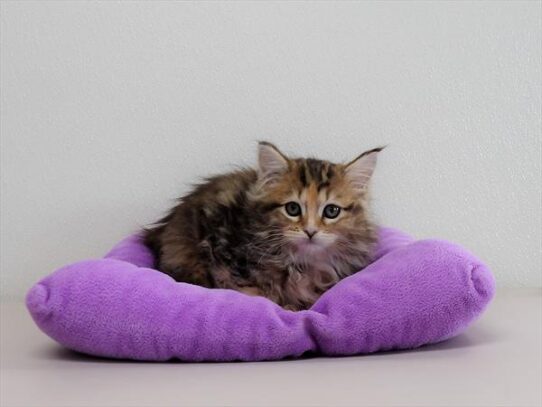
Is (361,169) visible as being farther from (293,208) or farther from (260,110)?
A: (260,110)

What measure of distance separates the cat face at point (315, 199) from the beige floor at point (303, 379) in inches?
18.1

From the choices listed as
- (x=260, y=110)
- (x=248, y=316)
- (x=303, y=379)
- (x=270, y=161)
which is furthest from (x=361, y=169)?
(x=303, y=379)

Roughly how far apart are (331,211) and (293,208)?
0.11 metres

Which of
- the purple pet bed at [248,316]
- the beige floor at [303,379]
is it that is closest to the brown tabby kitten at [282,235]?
the purple pet bed at [248,316]

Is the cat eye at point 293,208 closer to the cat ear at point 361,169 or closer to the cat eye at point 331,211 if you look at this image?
the cat eye at point 331,211

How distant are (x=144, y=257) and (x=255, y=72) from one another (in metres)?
0.80

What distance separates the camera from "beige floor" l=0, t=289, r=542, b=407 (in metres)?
1.15

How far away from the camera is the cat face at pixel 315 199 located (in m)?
1.84

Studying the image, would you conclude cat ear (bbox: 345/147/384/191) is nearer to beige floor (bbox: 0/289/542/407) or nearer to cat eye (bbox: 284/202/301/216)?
cat eye (bbox: 284/202/301/216)

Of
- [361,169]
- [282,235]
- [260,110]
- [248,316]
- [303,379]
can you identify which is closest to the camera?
[303,379]

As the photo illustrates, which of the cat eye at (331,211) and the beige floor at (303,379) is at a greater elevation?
the cat eye at (331,211)

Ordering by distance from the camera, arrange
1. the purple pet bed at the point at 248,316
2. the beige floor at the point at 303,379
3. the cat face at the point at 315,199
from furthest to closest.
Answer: the cat face at the point at 315,199 < the purple pet bed at the point at 248,316 < the beige floor at the point at 303,379

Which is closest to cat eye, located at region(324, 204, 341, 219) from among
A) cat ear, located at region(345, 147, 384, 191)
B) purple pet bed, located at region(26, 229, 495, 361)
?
cat ear, located at region(345, 147, 384, 191)

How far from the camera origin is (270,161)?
1930 millimetres
